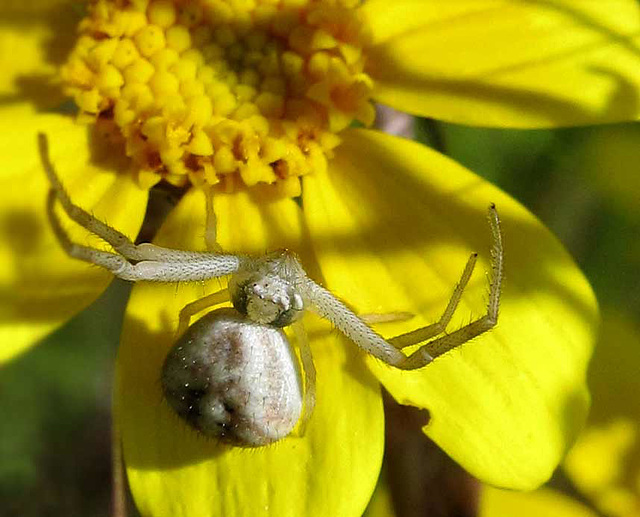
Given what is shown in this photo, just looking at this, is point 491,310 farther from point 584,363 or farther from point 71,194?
point 71,194

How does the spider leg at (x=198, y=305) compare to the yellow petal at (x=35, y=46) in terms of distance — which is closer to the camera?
the spider leg at (x=198, y=305)

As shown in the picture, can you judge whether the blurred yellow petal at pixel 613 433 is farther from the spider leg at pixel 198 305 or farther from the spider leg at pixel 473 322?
the spider leg at pixel 198 305

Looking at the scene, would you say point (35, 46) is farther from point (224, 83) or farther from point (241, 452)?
point (241, 452)

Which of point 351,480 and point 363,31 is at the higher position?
point 363,31

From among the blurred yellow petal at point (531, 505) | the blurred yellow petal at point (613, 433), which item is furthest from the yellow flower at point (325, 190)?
the blurred yellow petal at point (531, 505)

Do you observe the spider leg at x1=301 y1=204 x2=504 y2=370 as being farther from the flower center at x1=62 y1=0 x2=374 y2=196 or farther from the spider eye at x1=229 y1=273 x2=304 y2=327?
the flower center at x1=62 y1=0 x2=374 y2=196

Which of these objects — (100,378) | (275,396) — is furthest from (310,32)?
(100,378)

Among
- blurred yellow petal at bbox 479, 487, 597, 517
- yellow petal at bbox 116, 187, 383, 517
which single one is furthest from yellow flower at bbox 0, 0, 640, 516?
blurred yellow petal at bbox 479, 487, 597, 517
